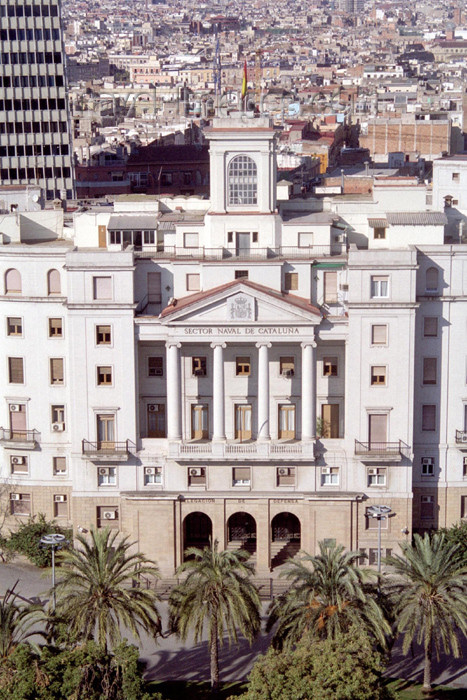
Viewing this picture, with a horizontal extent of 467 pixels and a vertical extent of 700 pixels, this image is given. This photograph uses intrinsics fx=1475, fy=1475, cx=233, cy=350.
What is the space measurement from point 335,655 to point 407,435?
65.9ft

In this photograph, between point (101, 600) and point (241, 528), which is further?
point (241, 528)

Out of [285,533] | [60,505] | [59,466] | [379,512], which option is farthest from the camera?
[60,505]

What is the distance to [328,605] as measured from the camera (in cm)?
6072

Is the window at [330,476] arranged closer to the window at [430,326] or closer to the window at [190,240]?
the window at [430,326]

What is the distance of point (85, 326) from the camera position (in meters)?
74.3

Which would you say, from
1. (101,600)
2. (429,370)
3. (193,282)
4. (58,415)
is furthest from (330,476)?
(101,600)

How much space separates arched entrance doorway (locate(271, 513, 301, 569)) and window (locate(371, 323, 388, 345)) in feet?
34.5

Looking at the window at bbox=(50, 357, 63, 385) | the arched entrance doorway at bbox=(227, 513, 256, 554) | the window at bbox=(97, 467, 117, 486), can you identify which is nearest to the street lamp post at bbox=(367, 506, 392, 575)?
the arched entrance doorway at bbox=(227, 513, 256, 554)

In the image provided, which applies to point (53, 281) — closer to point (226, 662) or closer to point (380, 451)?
point (380, 451)

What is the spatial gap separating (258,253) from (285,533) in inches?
583

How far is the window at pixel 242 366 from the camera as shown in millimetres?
75312

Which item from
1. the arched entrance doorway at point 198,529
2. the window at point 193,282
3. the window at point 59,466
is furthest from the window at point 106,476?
the window at point 193,282

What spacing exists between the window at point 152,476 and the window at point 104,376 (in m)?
4.85

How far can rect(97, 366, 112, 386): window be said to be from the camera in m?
74.8
